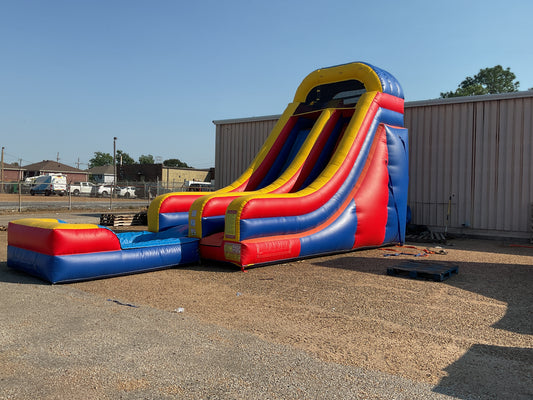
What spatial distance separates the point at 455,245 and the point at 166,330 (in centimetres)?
830

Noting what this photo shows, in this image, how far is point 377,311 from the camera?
15.5 feet

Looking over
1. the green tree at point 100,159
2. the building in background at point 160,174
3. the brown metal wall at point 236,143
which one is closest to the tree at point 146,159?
the green tree at point 100,159

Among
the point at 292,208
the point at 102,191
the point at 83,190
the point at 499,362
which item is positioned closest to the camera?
the point at 499,362

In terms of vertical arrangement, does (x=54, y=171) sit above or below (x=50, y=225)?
above

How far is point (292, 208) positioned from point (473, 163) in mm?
6795

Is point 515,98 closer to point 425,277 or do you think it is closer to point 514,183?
point 514,183

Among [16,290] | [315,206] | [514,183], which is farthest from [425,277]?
[514,183]

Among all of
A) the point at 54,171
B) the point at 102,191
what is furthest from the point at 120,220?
the point at 54,171

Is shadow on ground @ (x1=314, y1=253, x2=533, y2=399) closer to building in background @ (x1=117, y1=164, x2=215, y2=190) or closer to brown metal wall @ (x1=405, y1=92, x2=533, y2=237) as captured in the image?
brown metal wall @ (x1=405, y1=92, x2=533, y2=237)

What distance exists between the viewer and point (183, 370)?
3133 mm

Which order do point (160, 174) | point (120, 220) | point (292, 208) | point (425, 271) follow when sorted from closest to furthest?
point (425, 271) → point (292, 208) → point (120, 220) → point (160, 174)

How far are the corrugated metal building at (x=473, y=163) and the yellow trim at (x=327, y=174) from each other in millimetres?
3773

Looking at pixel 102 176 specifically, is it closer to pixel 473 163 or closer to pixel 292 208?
pixel 473 163

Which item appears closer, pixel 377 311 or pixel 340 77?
pixel 377 311
